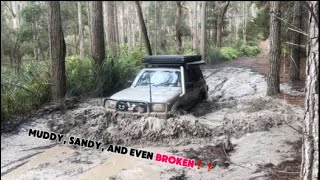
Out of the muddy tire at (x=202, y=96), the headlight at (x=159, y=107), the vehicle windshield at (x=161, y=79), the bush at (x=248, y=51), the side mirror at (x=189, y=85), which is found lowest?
the muddy tire at (x=202, y=96)

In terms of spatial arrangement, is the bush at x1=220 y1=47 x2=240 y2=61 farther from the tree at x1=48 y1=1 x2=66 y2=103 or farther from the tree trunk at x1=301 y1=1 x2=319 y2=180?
the tree trunk at x1=301 y1=1 x2=319 y2=180

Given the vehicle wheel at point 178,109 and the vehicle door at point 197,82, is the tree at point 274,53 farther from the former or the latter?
the vehicle wheel at point 178,109

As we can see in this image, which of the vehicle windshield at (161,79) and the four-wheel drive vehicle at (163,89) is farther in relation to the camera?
the vehicle windshield at (161,79)

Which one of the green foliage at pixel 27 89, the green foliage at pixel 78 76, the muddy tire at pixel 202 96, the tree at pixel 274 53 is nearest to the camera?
the green foliage at pixel 27 89

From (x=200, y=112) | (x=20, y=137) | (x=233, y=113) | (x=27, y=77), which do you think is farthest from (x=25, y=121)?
(x=233, y=113)

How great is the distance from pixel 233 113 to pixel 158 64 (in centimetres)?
227

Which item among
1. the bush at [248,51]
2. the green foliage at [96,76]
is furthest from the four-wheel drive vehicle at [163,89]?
the bush at [248,51]

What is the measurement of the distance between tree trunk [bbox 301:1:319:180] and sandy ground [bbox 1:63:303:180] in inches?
76.1

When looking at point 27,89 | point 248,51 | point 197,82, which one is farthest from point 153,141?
point 248,51

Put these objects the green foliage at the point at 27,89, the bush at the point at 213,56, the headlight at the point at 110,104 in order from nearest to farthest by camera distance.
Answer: the headlight at the point at 110,104, the green foliage at the point at 27,89, the bush at the point at 213,56

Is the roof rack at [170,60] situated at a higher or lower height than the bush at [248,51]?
lower

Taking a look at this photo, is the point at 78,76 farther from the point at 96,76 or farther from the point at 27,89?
the point at 27,89

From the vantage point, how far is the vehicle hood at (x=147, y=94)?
754 centimetres

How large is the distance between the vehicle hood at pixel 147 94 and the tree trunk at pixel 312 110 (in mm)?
4472
